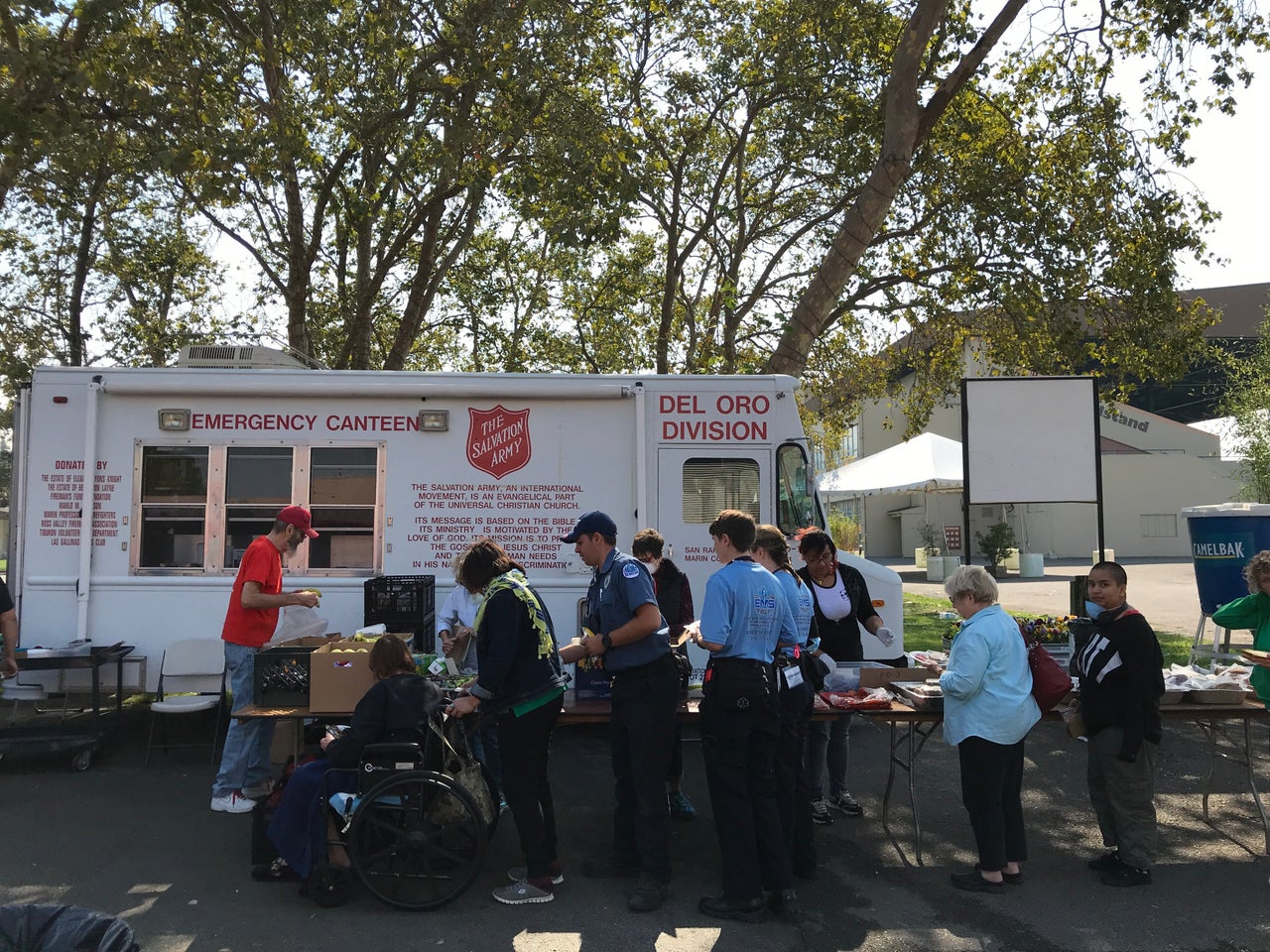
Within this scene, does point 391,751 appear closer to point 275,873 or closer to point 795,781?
point 275,873

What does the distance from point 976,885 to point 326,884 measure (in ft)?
10.6

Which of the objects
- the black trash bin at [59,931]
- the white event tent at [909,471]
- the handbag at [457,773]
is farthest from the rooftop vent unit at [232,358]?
the white event tent at [909,471]

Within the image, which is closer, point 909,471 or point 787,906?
point 787,906

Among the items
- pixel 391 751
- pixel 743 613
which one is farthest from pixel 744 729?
pixel 391 751

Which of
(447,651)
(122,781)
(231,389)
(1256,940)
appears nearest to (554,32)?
(231,389)

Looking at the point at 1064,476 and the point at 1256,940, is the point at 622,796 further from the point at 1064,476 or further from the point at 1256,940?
the point at 1064,476

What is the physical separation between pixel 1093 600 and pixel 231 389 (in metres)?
6.25

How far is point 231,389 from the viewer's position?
24.8 feet

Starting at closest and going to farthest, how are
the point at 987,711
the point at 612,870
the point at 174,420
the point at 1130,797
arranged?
the point at 987,711 < the point at 1130,797 < the point at 612,870 < the point at 174,420

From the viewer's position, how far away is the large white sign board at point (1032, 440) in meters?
8.09

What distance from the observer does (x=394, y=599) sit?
732 cm

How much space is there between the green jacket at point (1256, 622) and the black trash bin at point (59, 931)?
558cm

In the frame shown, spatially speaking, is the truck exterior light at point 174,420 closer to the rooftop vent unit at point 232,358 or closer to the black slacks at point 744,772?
the rooftop vent unit at point 232,358

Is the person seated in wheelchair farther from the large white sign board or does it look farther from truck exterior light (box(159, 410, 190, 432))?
the large white sign board
